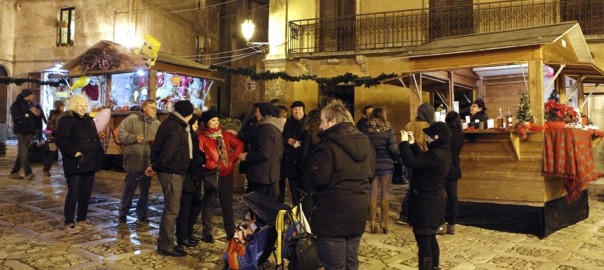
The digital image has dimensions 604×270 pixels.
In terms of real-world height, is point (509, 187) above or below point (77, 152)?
below

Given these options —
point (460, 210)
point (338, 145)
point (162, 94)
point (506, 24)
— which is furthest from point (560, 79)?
point (162, 94)

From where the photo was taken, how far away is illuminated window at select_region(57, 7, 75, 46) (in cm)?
2242

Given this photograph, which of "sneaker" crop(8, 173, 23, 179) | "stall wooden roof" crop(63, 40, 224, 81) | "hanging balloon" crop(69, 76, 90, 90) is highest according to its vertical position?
"stall wooden roof" crop(63, 40, 224, 81)

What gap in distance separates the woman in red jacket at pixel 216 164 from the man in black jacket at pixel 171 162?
13.8 inches

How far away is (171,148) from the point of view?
5.11 metres

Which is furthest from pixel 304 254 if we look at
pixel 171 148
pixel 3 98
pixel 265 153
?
pixel 3 98

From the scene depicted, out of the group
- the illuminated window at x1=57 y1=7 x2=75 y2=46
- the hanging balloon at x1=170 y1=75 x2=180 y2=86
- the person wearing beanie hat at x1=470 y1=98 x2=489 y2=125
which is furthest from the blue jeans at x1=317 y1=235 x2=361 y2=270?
the illuminated window at x1=57 y1=7 x2=75 y2=46

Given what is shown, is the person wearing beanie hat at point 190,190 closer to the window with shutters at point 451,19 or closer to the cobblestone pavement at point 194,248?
the cobblestone pavement at point 194,248

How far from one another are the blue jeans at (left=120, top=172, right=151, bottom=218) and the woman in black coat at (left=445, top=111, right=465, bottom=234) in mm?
4513

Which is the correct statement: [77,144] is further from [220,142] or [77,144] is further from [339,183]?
[339,183]

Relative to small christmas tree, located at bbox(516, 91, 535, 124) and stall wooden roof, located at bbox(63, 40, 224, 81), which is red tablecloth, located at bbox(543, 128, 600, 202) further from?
stall wooden roof, located at bbox(63, 40, 224, 81)

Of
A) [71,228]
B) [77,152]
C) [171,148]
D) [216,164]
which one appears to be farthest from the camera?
[71,228]

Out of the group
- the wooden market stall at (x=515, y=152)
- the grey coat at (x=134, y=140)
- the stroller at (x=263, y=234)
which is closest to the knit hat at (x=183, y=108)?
the stroller at (x=263, y=234)

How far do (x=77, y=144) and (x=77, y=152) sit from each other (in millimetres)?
115
